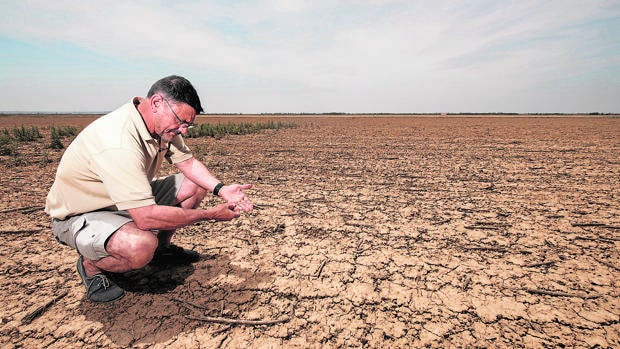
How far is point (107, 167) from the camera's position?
1594 mm

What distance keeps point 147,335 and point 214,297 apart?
43 centimetres

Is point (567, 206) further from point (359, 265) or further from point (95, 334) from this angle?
point (95, 334)

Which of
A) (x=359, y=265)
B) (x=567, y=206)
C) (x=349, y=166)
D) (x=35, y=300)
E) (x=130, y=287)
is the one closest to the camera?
(x=35, y=300)

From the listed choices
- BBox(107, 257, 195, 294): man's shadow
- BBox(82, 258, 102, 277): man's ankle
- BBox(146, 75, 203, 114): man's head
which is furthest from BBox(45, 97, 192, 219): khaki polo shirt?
BBox(107, 257, 195, 294): man's shadow

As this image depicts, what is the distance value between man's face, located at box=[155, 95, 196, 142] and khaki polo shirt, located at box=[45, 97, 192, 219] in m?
0.11

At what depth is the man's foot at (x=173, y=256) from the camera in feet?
7.85

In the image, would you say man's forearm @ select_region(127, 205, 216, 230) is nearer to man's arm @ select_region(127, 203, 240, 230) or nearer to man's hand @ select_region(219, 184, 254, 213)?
man's arm @ select_region(127, 203, 240, 230)

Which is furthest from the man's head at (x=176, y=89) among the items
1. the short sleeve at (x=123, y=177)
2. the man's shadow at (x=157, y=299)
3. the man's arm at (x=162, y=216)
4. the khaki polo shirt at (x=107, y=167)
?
the man's shadow at (x=157, y=299)

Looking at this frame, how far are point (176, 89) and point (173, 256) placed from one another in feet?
4.46

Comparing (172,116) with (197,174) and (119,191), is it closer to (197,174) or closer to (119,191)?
(119,191)

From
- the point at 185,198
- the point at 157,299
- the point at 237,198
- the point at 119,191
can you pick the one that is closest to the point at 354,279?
the point at 237,198

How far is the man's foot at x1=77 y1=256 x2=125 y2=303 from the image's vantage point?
1.89 m

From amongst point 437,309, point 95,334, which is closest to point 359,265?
point 437,309

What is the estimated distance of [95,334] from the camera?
166 centimetres
